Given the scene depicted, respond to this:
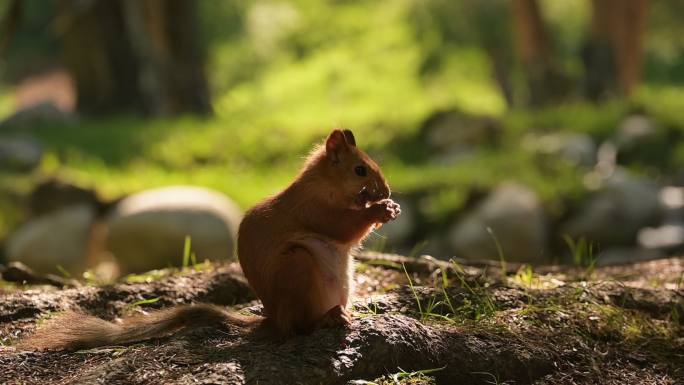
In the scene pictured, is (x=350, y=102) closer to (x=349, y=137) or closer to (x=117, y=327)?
(x=349, y=137)

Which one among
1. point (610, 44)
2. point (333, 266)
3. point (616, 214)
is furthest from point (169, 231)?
point (610, 44)

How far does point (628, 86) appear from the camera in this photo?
57.1 feet

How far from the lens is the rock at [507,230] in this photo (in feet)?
33.4

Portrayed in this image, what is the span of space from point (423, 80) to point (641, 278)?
19200 millimetres

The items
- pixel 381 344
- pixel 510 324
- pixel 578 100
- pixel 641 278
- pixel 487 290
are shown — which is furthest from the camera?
pixel 578 100

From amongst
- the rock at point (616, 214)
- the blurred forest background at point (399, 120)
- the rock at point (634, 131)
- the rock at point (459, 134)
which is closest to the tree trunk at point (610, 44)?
the blurred forest background at point (399, 120)

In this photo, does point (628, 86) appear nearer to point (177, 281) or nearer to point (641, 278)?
point (641, 278)

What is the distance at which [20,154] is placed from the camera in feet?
44.9

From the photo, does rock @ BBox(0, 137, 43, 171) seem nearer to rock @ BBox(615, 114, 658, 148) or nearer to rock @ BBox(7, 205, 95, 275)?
rock @ BBox(7, 205, 95, 275)

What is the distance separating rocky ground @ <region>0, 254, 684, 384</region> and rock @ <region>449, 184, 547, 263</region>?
547 cm

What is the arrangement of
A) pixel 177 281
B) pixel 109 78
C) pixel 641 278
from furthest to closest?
pixel 109 78 < pixel 641 278 < pixel 177 281

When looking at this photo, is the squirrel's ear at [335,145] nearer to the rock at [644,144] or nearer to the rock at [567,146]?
the rock at [567,146]

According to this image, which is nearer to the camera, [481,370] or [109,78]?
[481,370]

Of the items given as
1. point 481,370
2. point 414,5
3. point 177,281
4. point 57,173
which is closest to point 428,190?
point 57,173
